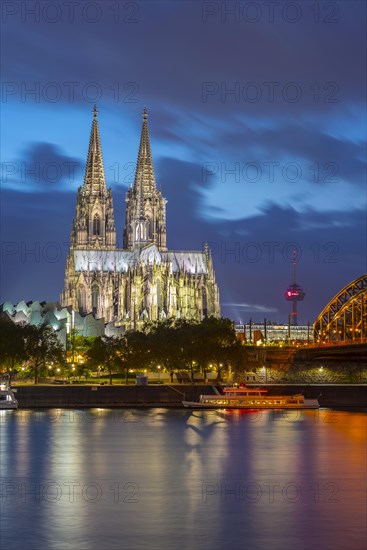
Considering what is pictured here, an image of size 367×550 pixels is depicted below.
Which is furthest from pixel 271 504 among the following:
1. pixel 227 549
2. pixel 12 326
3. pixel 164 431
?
pixel 12 326

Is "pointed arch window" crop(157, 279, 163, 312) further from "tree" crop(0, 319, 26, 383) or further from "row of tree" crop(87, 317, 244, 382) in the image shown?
"tree" crop(0, 319, 26, 383)

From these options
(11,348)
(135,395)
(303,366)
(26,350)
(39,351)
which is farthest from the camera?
(303,366)

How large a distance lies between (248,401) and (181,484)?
52.9 meters

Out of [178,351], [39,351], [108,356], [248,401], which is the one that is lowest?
[248,401]

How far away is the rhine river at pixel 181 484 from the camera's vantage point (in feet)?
144

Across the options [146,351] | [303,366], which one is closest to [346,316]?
[303,366]

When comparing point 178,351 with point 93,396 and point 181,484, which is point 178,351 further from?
point 181,484

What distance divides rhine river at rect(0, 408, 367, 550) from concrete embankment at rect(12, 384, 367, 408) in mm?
15632

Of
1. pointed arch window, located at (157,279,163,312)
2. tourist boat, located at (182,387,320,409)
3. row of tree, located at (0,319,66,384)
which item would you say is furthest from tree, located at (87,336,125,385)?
pointed arch window, located at (157,279,163,312)

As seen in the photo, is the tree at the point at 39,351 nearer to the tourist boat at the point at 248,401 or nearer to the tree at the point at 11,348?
the tree at the point at 11,348

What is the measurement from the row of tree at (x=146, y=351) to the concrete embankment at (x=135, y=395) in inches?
570

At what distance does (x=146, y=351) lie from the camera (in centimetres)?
13475

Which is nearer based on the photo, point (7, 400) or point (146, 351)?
point (7, 400)

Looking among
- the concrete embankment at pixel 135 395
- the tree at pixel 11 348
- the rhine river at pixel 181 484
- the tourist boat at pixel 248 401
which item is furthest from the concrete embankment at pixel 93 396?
the rhine river at pixel 181 484
